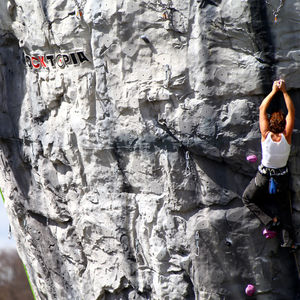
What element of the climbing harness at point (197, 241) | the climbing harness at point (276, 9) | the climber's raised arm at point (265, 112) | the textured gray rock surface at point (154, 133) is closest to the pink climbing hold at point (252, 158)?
the textured gray rock surface at point (154, 133)

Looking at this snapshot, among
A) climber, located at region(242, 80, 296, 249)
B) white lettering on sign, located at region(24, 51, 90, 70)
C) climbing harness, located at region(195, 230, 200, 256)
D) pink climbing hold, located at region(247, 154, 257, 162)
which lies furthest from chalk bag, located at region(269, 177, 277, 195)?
white lettering on sign, located at region(24, 51, 90, 70)

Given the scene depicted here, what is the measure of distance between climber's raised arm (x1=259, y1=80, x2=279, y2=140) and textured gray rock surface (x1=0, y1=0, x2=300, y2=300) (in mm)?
69

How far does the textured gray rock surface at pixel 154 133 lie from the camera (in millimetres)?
2656

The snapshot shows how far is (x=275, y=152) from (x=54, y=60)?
4.71ft

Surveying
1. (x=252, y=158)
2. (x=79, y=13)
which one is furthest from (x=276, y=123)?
(x=79, y=13)

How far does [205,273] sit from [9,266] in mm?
7061

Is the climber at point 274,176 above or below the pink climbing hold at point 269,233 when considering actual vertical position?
above

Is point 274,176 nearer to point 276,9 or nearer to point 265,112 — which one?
point 265,112

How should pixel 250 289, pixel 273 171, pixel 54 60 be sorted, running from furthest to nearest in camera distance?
pixel 54 60 → pixel 250 289 → pixel 273 171

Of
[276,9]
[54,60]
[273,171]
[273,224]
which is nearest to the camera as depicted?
[276,9]

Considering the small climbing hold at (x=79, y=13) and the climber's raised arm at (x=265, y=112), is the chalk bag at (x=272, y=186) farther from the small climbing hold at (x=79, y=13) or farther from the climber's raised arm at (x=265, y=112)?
the small climbing hold at (x=79, y=13)

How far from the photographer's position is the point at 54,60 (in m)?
3.22

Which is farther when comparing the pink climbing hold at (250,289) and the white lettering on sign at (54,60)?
the white lettering on sign at (54,60)

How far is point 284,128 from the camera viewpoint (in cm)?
260
